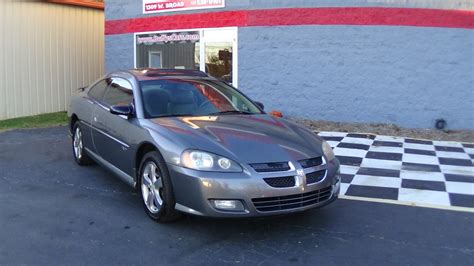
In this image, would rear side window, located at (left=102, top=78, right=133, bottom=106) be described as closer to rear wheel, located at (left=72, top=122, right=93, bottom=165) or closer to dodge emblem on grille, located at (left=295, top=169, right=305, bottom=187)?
rear wheel, located at (left=72, top=122, right=93, bottom=165)

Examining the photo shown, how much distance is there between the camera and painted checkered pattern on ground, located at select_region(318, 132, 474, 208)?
19.3ft

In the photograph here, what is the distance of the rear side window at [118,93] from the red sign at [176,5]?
562 cm

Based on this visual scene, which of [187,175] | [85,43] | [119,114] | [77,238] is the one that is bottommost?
[77,238]

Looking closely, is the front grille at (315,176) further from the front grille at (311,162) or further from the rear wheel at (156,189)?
the rear wheel at (156,189)

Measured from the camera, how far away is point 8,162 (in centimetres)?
736

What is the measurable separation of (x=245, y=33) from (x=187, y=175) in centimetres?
732

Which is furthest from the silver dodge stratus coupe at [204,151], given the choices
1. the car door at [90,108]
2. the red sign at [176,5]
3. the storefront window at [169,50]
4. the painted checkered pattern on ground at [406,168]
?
the storefront window at [169,50]

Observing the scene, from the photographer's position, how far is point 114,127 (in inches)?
224

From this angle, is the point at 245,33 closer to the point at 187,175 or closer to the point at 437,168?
the point at 437,168

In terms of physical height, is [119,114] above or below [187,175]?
above

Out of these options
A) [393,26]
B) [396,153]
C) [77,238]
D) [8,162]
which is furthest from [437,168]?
[8,162]

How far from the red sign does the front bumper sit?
25.4 ft

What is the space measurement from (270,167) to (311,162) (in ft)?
1.50

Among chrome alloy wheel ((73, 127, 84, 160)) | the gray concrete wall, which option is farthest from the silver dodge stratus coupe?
the gray concrete wall
